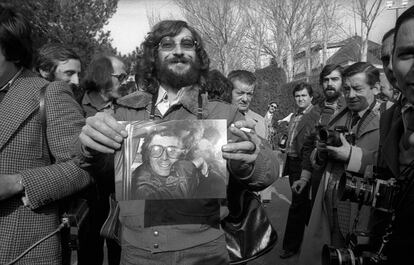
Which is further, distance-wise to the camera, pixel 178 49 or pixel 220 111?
pixel 178 49

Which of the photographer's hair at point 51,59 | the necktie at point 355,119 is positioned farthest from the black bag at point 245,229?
the photographer's hair at point 51,59

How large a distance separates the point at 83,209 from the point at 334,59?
33.3 metres

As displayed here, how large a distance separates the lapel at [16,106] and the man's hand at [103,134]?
1.17 feet

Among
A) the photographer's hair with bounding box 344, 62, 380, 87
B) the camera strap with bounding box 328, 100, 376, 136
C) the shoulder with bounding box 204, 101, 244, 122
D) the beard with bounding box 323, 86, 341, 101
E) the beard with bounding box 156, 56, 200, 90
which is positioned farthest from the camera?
the beard with bounding box 323, 86, 341, 101

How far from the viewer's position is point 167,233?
1.83 metres

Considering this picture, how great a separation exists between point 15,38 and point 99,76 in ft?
6.69

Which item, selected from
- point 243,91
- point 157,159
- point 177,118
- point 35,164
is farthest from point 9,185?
point 243,91

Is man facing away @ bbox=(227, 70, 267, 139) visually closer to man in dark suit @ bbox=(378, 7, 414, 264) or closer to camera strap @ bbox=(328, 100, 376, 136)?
camera strap @ bbox=(328, 100, 376, 136)

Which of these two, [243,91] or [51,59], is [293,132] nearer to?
[243,91]

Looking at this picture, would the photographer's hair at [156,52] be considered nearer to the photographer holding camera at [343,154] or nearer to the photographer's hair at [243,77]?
the photographer holding camera at [343,154]

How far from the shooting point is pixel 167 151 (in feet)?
5.45

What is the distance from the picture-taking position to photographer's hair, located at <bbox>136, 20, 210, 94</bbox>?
2135 millimetres

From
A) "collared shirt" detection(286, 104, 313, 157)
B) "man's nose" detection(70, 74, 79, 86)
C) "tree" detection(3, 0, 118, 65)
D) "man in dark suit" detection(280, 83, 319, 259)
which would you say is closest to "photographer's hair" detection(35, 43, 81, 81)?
"man's nose" detection(70, 74, 79, 86)

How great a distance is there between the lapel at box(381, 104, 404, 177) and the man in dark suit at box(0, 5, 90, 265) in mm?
1333
